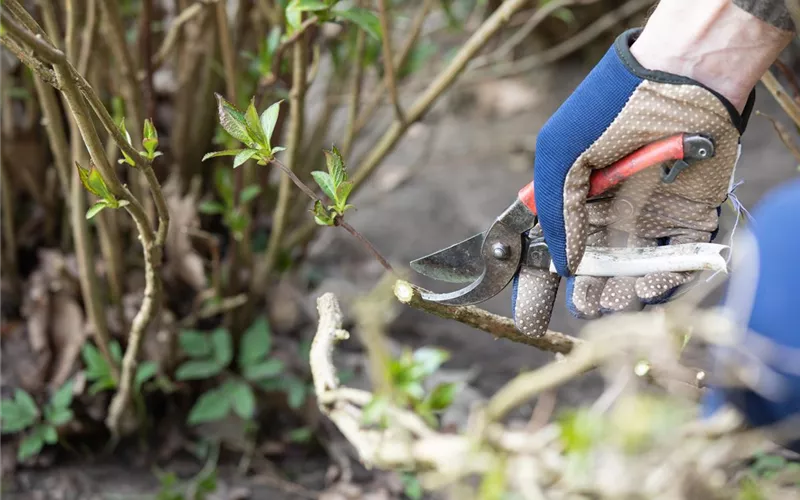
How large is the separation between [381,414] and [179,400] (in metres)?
1.16

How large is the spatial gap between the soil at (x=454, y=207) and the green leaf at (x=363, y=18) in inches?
30.6

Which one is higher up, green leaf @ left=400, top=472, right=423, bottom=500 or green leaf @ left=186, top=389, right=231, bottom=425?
green leaf @ left=186, top=389, right=231, bottom=425

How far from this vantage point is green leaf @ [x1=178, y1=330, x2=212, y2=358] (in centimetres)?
185

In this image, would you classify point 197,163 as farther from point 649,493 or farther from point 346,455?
point 649,493

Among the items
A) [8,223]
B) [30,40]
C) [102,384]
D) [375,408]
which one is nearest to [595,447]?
[375,408]

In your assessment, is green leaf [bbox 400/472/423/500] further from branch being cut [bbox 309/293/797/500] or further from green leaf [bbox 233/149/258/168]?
green leaf [bbox 233/149/258/168]

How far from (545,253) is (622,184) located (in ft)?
0.50

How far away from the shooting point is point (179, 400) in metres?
1.99

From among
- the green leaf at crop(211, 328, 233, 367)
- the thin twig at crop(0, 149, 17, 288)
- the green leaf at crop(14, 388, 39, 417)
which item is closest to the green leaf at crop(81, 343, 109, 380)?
the green leaf at crop(14, 388, 39, 417)

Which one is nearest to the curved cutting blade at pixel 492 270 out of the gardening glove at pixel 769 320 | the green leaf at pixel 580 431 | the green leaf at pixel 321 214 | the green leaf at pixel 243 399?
the green leaf at pixel 321 214

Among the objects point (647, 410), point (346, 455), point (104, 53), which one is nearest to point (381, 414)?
point (647, 410)

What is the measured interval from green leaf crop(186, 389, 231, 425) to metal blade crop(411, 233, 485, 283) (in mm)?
839

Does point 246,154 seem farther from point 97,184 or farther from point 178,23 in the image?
point 178,23

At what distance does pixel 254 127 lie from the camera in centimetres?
105
